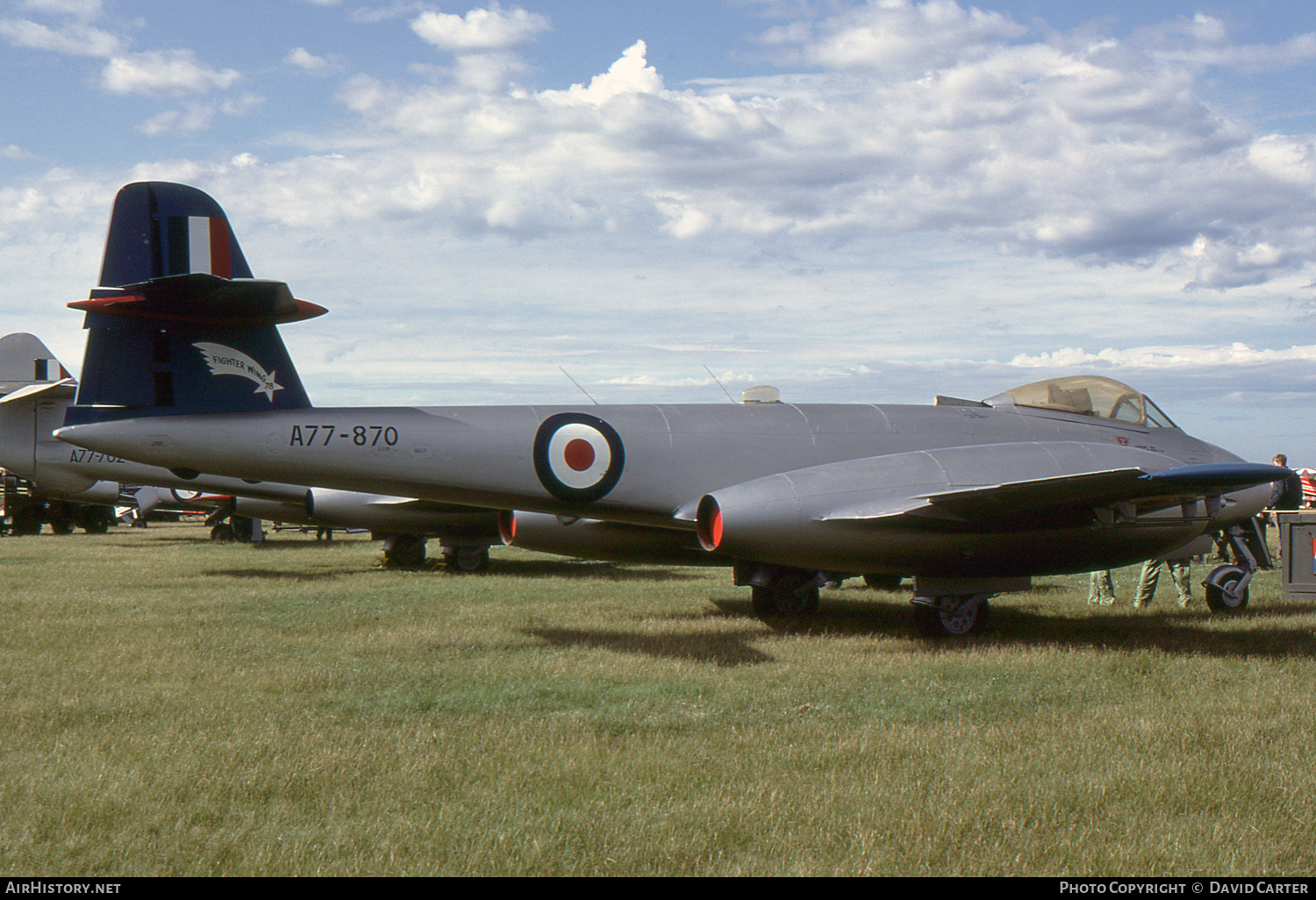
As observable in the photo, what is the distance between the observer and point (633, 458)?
29.8 feet

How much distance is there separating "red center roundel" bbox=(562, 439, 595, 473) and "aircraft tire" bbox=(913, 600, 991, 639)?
351 centimetres

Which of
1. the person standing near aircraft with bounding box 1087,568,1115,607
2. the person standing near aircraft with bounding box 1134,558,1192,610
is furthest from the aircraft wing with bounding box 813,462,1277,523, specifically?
the person standing near aircraft with bounding box 1087,568,1115,607

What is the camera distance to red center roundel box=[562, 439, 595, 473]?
348 inches

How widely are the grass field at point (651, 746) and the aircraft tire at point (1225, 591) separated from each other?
702 mm

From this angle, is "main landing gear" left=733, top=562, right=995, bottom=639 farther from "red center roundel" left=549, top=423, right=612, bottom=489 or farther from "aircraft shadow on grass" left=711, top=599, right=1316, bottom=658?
"red center roundel" left=549, top=423, right=612, bottom=489

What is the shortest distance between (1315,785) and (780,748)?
103 inches

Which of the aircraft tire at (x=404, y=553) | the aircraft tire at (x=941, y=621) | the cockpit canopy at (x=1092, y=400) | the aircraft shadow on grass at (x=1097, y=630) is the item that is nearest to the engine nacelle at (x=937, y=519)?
the aircraft tire at (x=941, y=621)

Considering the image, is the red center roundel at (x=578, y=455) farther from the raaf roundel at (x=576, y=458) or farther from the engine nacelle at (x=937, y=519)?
the engine nacelle at (x=937, y=519)

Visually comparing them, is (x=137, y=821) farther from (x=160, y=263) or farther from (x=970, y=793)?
(x=160, y=263)

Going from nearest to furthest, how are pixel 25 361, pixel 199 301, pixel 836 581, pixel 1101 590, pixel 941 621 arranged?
pixel 199 301
pixel 941 621
pixel 1101 590
pixel 836 581
pixel 25 361

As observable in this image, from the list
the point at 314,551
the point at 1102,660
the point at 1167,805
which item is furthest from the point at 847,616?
the point at 314,551

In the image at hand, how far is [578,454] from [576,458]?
37 millimetres

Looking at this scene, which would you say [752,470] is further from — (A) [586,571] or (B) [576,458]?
(A) [586,571]

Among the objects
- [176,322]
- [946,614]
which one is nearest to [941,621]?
[946,614]
